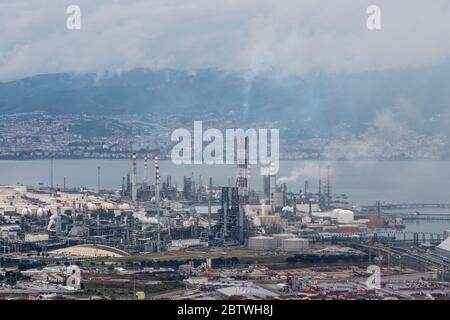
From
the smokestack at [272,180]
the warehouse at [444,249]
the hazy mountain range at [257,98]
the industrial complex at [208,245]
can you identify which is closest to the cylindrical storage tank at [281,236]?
the industrial complex at [208,245]

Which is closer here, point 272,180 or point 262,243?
point 262,243

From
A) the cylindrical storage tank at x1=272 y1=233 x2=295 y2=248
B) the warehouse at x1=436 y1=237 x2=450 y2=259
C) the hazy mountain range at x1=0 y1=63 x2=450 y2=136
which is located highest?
the hazy mountain range at x1=0 y1=63 x2=450 y2=136

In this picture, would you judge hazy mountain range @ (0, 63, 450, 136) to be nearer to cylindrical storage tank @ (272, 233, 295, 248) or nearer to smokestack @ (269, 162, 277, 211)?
smokestack @ (269, 162, 277, 211)

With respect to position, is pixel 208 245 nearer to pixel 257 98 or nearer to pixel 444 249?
pixel 444 249

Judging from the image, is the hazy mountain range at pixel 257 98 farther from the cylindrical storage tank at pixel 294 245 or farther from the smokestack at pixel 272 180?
the cylindrical storage tank at pixel 294 245

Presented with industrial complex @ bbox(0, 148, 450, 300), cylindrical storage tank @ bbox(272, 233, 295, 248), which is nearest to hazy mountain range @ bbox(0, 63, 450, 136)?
industrial complex @ bbox(0, 148, 450, 300)

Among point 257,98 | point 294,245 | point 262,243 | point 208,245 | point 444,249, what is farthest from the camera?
point 257,98

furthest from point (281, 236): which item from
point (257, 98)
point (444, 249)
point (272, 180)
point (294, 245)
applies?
point (257, 98)
